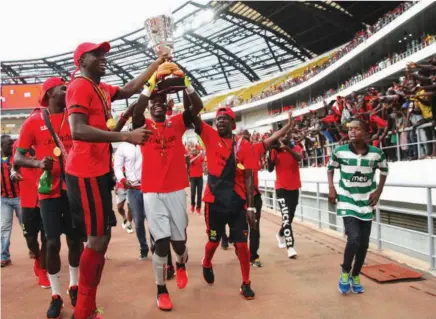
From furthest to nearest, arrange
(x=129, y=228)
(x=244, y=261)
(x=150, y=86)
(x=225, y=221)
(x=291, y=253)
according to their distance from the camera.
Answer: (x=129, y=228)
(x=291, y=253)
(x=225, y=221)
(x=244, y=261)
(x=150, y=86)

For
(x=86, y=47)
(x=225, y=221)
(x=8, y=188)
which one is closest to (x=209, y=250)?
(x=225, y=221)

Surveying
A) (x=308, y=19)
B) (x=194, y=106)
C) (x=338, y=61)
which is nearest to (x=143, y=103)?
(x=194, y=106)

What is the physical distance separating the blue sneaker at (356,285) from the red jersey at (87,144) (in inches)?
105

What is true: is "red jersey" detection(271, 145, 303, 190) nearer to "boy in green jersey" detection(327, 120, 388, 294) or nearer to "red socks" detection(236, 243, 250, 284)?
"boy in green jersey" detection(327, 120, 388, 294)

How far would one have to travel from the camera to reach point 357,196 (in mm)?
4082

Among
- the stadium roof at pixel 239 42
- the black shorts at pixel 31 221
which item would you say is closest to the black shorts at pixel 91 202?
the black shorts at pixel 31 221

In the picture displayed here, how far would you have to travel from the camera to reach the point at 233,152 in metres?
4.33

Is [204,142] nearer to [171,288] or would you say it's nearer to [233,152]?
[233,152]

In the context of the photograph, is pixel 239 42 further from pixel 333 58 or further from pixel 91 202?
pixel 91 202

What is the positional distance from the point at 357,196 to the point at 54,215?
281 cm

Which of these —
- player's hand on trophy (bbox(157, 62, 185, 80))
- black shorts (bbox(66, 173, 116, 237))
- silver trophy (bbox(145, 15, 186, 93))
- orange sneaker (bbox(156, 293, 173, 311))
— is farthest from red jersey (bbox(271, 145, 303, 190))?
black shorts (bbox(66, 173, 116, 237))

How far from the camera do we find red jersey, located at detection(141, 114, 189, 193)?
3764 mm

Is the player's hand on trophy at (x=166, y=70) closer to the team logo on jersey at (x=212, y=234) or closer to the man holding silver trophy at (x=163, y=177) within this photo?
the man holding silver trophy at (x=163, y=177)

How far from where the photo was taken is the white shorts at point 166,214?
370cm
